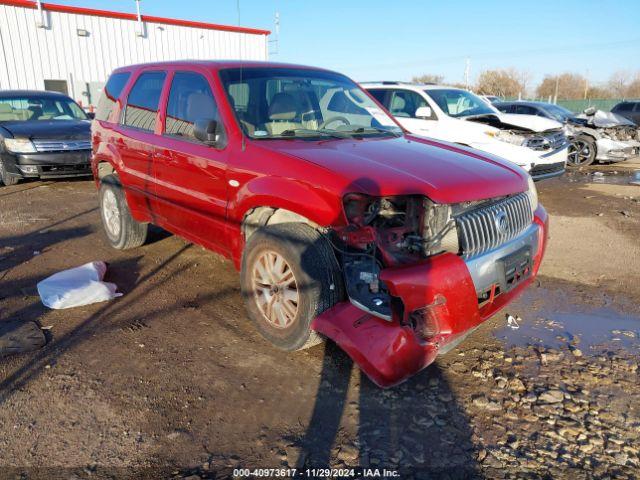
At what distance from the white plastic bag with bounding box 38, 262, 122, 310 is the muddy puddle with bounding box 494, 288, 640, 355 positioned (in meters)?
3.29

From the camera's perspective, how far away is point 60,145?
30.3 feet

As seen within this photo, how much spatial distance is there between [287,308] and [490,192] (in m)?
1.51

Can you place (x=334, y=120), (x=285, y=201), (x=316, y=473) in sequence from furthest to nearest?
(x=334, y=120) → (x=285, y=201) → (x=316, y=473)

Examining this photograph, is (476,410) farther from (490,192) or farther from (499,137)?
(499,137)

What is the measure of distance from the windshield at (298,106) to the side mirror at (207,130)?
0.21m

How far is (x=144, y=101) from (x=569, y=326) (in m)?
4.28

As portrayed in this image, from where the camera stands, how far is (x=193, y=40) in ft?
79.8

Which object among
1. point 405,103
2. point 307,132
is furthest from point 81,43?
point 307,132

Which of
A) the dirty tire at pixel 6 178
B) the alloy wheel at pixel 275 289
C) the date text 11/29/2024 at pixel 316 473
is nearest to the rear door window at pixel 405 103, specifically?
the alloy wheel at pixel 275 289

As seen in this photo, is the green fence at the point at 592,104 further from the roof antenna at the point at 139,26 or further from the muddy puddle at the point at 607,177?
the roof antenna at the point at 139,26

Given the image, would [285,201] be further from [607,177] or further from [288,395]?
[607,177]

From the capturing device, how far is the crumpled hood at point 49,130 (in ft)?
29.8

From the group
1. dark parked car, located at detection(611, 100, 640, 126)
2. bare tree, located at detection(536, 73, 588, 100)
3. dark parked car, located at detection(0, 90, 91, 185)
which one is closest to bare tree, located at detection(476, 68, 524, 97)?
bare tree, located at detection(536, 73, 588, 100)

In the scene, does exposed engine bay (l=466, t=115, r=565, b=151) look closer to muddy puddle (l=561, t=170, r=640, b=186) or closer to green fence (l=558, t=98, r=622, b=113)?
muddy puddle (l=561, t=170, r=640, b=186)
